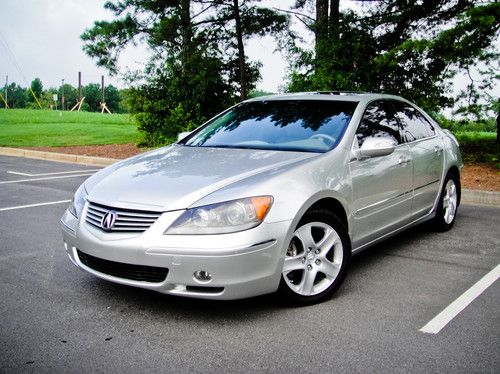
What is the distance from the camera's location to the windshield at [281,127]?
4406 mm

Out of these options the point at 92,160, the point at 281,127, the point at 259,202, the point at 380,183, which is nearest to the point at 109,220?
the point at 259,202

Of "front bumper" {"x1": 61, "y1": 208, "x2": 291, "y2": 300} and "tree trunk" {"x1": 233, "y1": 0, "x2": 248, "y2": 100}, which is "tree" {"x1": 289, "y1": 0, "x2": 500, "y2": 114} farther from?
"front bumper" {"x1": 61, "y1": 208, "x2": 291, "y2": 300}

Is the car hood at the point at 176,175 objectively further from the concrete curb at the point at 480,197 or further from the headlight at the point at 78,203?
the concrete curb at the point at 480,197

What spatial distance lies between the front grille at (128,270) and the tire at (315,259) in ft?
2.67

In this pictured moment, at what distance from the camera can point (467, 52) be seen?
9.95 m

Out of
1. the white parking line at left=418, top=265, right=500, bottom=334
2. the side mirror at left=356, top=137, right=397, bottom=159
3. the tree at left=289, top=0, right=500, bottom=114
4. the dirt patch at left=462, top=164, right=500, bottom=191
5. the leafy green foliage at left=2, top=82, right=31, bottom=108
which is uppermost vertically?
the leafy green foliage at left=2, top=82, right=31, bottom=108

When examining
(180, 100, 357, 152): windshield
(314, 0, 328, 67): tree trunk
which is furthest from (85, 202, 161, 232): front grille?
(314, 0, 328, 67): tree trunk

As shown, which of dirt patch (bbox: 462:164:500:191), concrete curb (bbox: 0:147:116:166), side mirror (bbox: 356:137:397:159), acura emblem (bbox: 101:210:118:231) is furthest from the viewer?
concrete curb (bbox: 0:147:116:166)

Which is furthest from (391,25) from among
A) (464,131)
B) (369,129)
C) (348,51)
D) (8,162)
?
(8,162)

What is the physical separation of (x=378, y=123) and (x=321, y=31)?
8.82 meters

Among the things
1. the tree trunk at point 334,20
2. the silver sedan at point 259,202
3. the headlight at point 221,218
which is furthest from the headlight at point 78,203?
the tree trunk at point 334,20

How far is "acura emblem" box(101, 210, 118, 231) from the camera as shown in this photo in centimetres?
354

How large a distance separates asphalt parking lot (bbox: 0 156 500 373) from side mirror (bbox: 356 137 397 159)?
1021 millimetres

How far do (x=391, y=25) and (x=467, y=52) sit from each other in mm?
3246
